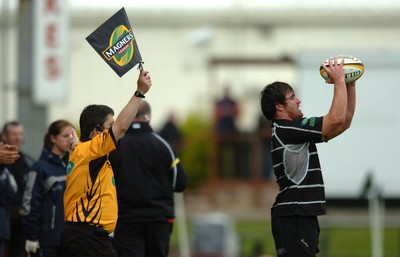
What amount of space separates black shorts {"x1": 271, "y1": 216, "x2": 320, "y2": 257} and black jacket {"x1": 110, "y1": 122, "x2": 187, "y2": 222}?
8.94ft

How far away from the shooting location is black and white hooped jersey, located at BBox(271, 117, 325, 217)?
→ 342 inches

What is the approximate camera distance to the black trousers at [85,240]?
9062 millimetres

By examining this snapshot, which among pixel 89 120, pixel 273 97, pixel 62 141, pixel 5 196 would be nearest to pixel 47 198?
pixel 62 141

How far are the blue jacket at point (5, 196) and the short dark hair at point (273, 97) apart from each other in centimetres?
353

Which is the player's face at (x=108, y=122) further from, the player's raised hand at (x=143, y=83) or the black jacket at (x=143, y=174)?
the black jacket at (x=143, y=174)

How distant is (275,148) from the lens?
8836 millimetres

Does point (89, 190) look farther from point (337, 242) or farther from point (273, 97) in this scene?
point (337, 242)

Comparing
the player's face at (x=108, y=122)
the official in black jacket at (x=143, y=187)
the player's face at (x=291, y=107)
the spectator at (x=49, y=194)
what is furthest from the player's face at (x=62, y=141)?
the player's face at (x=291, y=107)

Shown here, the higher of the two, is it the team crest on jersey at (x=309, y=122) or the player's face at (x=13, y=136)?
the player's face at (x=13, y=136)

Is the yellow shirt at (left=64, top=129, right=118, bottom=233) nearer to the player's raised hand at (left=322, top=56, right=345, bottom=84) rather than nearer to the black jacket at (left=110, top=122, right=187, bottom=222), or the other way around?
the player's raised hand at (left=322, top=56, right=345, bottom=84)

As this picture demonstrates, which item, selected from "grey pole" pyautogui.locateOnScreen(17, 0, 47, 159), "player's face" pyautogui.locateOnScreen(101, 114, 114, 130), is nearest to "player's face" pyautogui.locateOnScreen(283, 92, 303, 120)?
"player's face" pyautogui.locateOnScreen(101, 114, 114, 130)

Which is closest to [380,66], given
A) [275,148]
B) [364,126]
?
[364,126]

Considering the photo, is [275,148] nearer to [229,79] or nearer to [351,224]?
[351,224]

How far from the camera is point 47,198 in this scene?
10867mm
